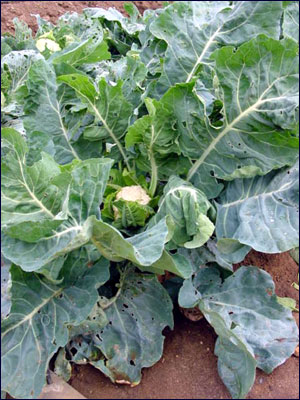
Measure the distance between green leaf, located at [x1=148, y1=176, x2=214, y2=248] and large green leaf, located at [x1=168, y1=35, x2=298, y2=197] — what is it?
0.17 m

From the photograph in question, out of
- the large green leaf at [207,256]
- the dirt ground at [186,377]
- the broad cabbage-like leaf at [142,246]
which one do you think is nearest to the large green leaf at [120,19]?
the large green leaf at [207,256]

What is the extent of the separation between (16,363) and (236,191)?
88 centimetres

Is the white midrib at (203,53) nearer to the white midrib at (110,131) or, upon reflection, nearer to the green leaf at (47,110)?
the white midrib at (110,131)

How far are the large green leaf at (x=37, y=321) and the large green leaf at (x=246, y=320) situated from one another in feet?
0.97

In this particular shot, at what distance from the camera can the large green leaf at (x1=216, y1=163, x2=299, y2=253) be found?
4.58ft

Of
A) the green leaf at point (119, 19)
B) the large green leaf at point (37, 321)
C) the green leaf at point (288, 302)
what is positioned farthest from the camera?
the green leaf at point (119, 19)

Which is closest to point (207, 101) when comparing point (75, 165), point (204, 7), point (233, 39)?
point (233, 39)

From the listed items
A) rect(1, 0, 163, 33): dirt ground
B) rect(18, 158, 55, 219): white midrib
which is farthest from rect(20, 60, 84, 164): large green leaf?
rect(1, 0, 163, 33): dirt ground

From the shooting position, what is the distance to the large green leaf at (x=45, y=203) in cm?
123

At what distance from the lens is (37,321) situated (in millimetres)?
1389

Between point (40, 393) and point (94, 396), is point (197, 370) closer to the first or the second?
point (94, 396)

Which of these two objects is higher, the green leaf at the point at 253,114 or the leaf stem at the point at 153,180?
the green leaf at the point at 253,114

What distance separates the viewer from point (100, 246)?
1.36 meters

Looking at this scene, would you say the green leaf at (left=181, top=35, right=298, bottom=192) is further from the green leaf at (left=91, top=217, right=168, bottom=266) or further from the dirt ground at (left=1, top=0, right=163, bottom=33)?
the dirt ground at (left=1, top=0, right=163, bottom=33)
